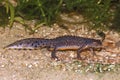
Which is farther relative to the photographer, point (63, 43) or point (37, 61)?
point (63, 43)

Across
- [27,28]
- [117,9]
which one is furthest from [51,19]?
[117,9]

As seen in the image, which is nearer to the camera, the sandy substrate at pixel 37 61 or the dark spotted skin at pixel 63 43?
the sandy substrate at pixel 37 61

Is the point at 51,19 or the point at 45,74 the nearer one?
the point at 45,74

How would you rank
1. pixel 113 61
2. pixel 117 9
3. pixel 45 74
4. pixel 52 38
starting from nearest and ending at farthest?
pixel 45 74, pixel 113 61, pixel 52 38, pixel 117 9

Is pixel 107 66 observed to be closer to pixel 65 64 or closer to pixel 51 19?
pixel 65 64
